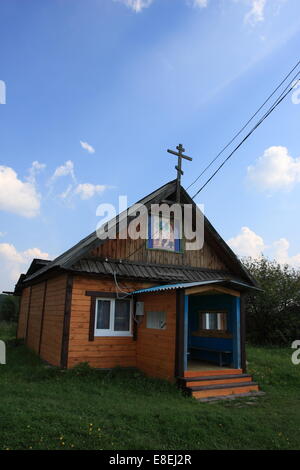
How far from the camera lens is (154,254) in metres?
11.7

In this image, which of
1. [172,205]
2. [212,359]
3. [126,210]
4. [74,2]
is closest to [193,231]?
[172,205]

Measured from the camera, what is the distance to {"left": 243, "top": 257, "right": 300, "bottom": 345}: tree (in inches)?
789

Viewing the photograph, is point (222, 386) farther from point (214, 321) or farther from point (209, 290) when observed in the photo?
point (214, 321)

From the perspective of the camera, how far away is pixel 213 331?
11938mm

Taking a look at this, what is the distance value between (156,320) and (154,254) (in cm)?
252

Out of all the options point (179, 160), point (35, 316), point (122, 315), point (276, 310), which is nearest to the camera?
point (122, 315)

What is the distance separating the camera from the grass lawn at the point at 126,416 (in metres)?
4.75

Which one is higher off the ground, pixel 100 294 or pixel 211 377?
pixel 100 294

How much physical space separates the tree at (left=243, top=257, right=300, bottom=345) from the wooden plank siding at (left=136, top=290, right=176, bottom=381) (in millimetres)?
11588

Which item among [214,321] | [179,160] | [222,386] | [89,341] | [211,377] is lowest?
[222,386]

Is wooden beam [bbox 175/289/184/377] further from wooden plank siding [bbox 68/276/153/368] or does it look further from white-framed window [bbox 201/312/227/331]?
white-framed window [bbox 201/312/227/331]

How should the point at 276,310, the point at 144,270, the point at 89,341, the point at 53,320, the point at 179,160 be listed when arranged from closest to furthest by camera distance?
1. the point at 89,341
2. the point at 53,320
3. the point at 144,270
4. the point at 179,160
5. the point at 276,310

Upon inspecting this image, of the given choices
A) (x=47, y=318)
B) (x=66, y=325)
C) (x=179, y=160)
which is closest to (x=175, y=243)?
(x=179, y=160)

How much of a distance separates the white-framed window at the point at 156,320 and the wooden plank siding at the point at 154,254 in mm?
2003
